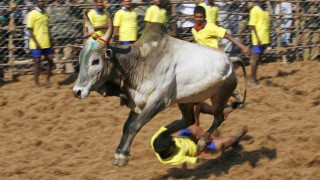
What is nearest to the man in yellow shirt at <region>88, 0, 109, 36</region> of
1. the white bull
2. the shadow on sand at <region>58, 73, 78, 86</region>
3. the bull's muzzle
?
the shadow on sand at <region>58, 73, 78, 86</region>

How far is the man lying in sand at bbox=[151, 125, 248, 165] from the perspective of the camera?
22.5ft

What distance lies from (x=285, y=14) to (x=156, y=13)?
296 centimetres

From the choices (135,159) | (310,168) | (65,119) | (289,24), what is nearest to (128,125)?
(135,159)

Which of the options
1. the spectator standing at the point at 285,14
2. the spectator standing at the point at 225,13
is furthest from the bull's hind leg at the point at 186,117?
the spectator standing at the point at 285,14

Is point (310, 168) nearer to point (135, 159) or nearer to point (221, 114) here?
point (221, 114)

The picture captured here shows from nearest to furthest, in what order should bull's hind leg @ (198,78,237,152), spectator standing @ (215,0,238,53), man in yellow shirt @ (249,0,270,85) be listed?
1. bull's hind leg @ (198,78,237,152)
2. man in yellow shirt @ (249,0,270,85)
3. spectator standing @ (215,0,238,53)

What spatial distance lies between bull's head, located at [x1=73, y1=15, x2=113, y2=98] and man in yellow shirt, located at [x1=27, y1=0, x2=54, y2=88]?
4161 millimetres

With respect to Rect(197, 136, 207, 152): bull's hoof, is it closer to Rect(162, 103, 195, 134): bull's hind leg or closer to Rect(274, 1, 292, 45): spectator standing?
Rect(162, 103, 195, 134): bull's hind leg

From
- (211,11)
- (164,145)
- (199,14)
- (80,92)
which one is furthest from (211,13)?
(80,92)

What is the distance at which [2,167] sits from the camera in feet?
23.1

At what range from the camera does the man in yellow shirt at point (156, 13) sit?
420 inches

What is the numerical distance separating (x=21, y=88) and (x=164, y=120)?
2.67m

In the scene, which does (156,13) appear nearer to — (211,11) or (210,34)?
(211,11)

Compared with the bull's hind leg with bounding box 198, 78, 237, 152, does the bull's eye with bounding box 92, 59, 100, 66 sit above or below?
above
